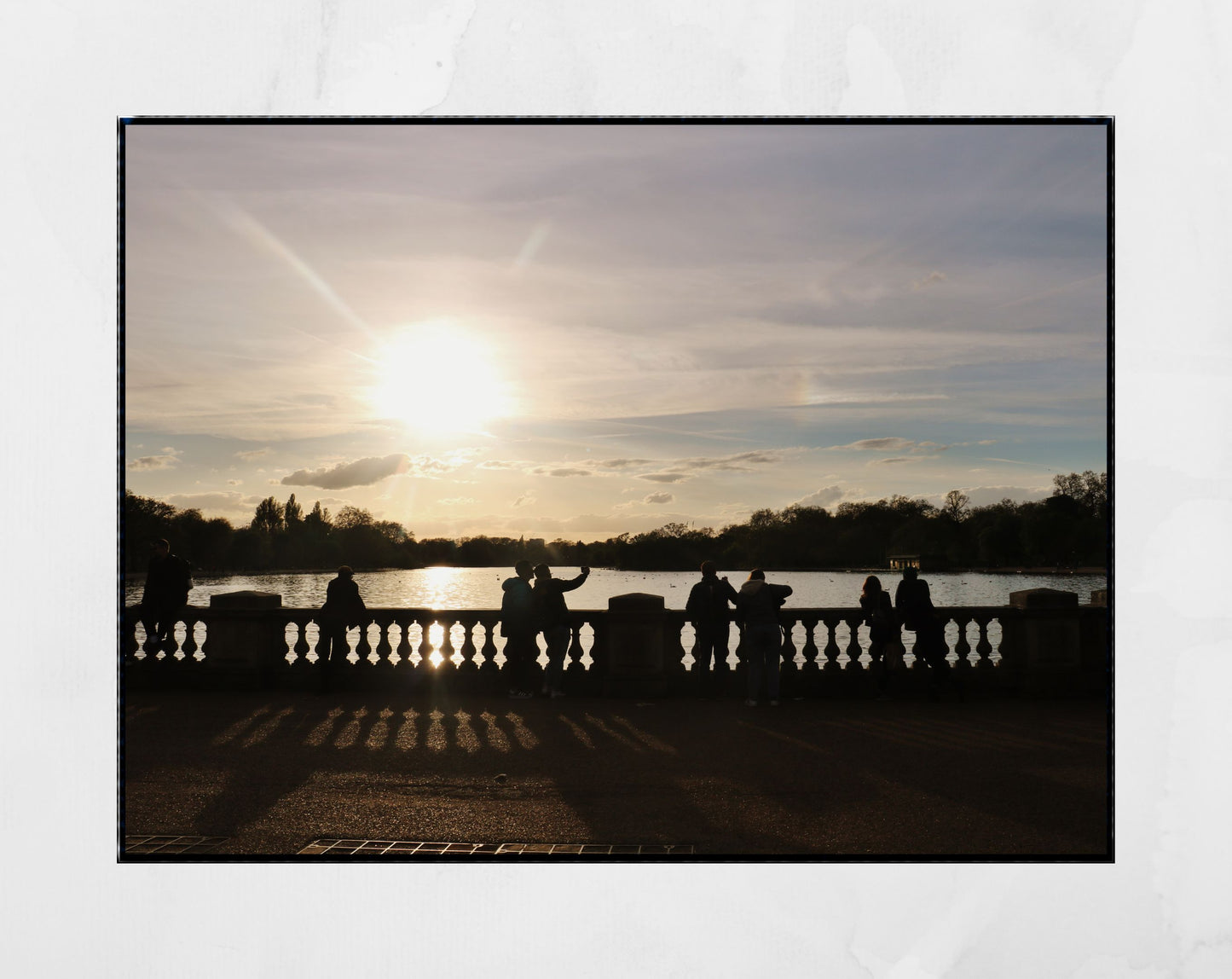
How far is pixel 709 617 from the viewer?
1211cm

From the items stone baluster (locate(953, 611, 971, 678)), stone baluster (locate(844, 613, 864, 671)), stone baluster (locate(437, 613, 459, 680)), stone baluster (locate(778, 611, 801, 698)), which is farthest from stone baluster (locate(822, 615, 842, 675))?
stone baluster (locate(437, 613, 459, 680))

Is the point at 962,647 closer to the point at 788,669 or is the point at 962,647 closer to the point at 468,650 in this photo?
the point at 788,669

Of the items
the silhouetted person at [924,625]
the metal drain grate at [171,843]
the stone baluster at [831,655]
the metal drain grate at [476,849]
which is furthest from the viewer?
the stone baluster at [831,655]

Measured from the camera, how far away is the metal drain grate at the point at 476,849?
6.02m

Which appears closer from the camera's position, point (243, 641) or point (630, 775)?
point (630, 775)

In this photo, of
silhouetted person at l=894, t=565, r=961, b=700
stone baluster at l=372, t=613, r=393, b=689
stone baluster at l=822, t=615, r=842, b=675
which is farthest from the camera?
stone baluster at l=372, t=613, r=393, b=689

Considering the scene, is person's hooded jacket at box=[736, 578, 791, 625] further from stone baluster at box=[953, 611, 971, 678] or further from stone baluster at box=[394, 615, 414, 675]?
stone baluster at box=[394, 615, 414, 675]

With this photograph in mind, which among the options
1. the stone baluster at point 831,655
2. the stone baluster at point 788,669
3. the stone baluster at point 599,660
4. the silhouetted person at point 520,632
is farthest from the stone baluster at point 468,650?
the stone baluster at point 831,655

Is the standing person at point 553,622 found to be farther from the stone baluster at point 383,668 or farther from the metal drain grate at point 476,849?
the metal drain grate at point 476,849

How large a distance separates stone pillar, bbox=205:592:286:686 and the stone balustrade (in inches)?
0.4

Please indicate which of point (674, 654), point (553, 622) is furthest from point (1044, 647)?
point (553, 622)

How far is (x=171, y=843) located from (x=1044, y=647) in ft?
32.5

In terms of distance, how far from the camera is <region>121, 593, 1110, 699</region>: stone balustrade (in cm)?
1188
